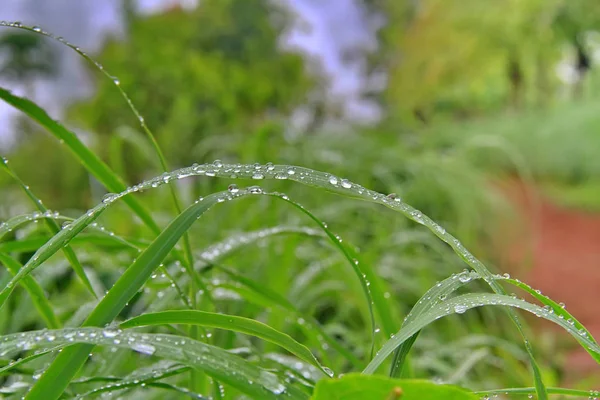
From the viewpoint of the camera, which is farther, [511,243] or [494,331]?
[511,243]

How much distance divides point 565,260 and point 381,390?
88.0 inches

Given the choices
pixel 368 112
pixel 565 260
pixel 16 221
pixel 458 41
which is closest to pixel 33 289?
pixel 16 221

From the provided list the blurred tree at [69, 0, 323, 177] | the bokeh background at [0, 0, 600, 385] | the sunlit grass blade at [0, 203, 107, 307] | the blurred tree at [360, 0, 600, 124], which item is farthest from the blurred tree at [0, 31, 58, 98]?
the sunlit grass blade at [0, 203, 107, 307]

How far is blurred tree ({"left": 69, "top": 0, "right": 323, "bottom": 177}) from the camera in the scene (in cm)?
199

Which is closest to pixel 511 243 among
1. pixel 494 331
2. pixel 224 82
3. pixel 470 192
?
pixel 470 192

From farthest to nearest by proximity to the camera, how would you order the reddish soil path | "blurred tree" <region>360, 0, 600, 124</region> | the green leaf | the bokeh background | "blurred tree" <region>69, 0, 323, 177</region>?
"blurred tree" <region>360, 0, 600, 124</region>, "blurred tree" <region>69, 0, 323, 177</region>, the reddish soil path, the bokeh background, the green leaf

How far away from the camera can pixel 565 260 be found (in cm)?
215

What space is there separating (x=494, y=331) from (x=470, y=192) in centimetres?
49

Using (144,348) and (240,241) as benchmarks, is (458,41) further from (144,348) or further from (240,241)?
(144,348)

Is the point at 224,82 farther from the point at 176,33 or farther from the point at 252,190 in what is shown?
the point at 252,190

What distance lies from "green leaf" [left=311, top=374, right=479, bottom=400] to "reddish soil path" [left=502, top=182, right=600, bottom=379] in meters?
1.02

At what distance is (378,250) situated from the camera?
85 cm

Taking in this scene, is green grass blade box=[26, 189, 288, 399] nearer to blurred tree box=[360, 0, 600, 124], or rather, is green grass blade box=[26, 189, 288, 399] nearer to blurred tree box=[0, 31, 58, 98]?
blurred tree box=[0, 31, 58, 98]

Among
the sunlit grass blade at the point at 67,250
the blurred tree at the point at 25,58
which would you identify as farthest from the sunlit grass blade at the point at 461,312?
the blurred tree at the point at 25,58
